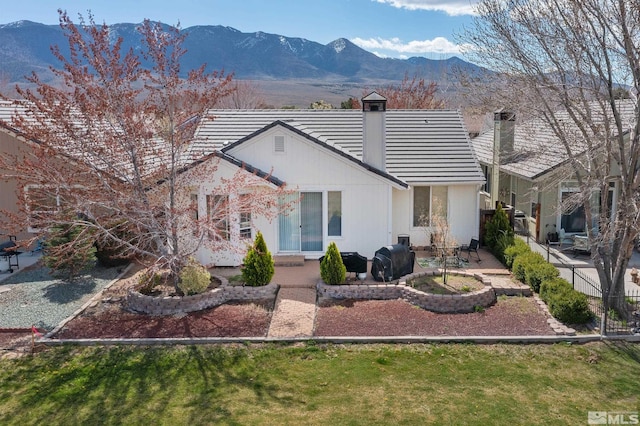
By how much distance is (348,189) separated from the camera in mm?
18297

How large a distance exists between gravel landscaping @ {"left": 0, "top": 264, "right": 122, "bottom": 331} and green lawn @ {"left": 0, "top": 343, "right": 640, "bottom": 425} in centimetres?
211

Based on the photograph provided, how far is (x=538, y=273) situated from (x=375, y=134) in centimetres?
715

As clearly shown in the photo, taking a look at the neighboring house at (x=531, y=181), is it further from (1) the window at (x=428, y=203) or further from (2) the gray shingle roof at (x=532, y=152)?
(1) the window at (x=428, y=203)

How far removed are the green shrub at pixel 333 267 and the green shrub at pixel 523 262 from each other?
5360mm

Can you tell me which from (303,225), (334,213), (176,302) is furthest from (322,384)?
(334,213)

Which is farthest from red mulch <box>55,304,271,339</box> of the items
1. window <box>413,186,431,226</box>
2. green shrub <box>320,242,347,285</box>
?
window <box>413,186,431,226</box>

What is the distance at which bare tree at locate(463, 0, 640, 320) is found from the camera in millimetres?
12242

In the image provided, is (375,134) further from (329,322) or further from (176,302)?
(176,302)

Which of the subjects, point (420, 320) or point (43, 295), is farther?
point (43, 295)

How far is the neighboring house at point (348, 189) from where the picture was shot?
18.0m

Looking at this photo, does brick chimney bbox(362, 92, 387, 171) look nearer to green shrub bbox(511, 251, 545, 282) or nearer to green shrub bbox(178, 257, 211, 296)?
green shrub bbox(511, 251, 545, 282)

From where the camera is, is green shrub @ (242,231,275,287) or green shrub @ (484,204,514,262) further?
green shrub @ (484,204,514,262)

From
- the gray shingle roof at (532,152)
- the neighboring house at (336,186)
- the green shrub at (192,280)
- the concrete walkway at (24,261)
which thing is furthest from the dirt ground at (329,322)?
the gray shingle roof at (532,152)

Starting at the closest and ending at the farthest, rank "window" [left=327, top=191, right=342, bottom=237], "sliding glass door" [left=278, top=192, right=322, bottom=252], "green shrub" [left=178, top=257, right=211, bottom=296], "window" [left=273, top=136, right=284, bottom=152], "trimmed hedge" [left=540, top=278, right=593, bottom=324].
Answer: "trimmed hedge" [left=540, top=278, right=593, bottom=324], "green shrub" [left=178, top=257, right=211, bottom=296], "window" [left=273, top=136, right=284, bottom=152], "sliding glass door" [left=278, top=192, right=322, bottom=252], "window" [left=327, top=191, right=342, bottom=237]
